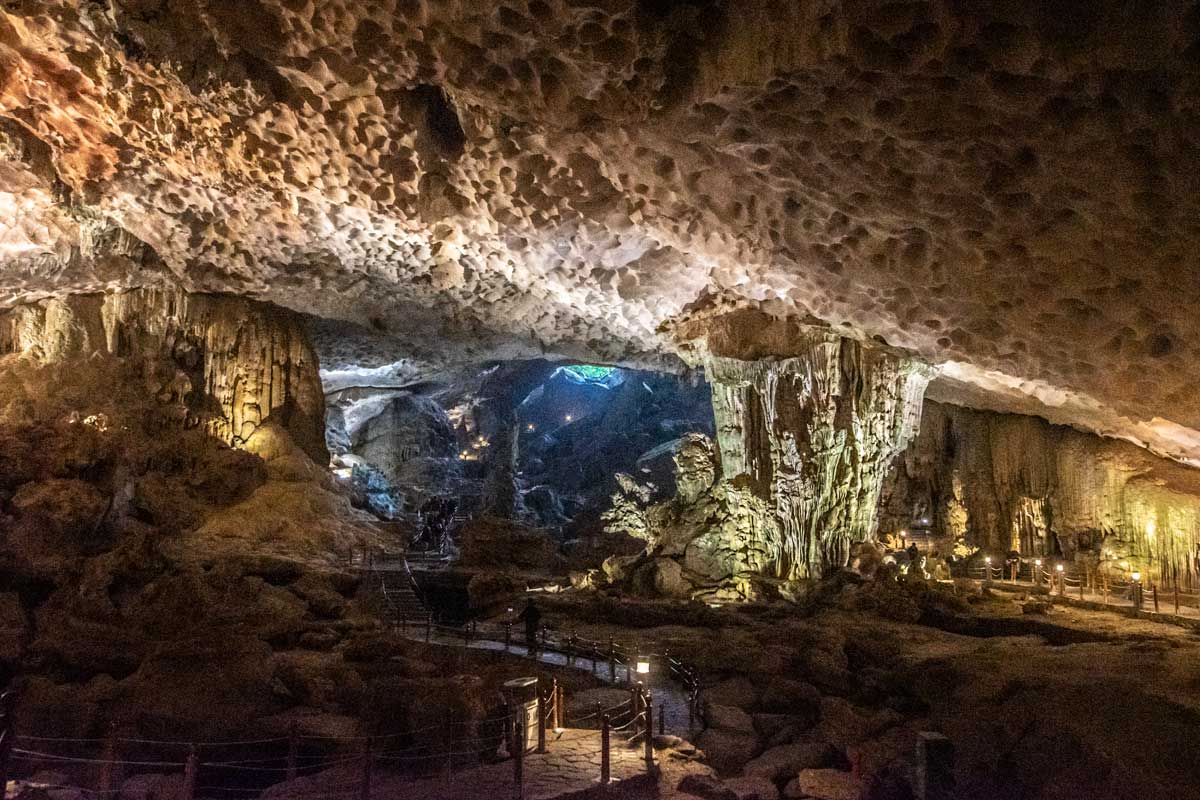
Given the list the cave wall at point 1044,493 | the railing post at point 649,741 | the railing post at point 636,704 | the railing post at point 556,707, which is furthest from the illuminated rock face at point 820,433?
the railing post at point 649,741

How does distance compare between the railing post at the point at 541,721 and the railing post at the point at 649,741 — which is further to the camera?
the railing post at the point at 541,721

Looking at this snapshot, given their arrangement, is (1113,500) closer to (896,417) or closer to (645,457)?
(896,417)

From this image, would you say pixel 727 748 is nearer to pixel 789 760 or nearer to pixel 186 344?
pixel 789 760

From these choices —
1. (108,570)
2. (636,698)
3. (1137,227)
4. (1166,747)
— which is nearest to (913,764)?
(1166,747)

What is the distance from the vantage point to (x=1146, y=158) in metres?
5.88

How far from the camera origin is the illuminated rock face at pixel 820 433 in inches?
565

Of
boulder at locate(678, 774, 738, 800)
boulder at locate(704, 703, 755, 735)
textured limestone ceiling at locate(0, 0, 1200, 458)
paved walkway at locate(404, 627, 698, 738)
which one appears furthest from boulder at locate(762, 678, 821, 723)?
textured limestone ceiling at locate(0, 0, 1200, 458)

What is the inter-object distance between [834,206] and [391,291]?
10.8 meters

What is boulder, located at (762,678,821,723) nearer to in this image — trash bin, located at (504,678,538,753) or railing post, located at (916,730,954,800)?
railing post, located at (916,730,954,800)

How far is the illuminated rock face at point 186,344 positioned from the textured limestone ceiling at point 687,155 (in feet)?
9.01

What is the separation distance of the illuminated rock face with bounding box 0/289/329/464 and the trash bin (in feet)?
40.5

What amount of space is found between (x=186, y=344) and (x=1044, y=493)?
63.7ft

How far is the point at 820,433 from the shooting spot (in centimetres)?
1471

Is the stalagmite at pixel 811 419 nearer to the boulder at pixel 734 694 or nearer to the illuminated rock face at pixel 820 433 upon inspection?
the illuminated rock face at pixel 820 433
